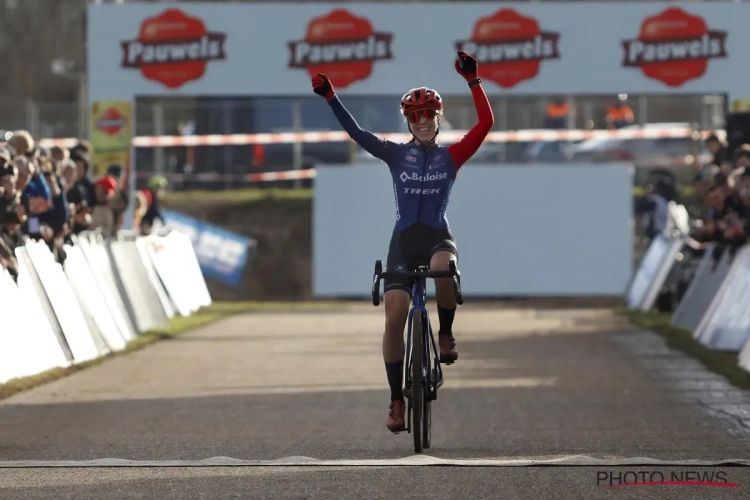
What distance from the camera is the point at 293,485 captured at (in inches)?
336

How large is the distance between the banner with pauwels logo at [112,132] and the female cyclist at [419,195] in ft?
65.8

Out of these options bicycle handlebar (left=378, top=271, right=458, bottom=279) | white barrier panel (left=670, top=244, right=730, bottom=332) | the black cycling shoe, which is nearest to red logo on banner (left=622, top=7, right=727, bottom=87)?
white barrier panel (left=670, top=244, right=730, bottom=332)

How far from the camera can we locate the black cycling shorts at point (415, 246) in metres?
10.2

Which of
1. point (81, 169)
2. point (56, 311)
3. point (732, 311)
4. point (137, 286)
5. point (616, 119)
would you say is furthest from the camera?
point (616, 119)

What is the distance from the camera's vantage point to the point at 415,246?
10305mm

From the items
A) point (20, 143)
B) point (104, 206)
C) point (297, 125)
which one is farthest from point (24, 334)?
point (297, 125)

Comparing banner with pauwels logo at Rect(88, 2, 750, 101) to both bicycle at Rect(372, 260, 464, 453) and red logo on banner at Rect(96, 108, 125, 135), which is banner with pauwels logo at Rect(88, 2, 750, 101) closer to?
red logo on banner at Rect(96, 108, 125, 135)

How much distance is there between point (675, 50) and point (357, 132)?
20.5 m

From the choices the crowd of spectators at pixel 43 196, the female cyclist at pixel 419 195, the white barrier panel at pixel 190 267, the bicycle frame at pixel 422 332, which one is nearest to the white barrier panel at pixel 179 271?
the white barrier panel at pixel 190 267

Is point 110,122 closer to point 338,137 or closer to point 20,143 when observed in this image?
point 338,137

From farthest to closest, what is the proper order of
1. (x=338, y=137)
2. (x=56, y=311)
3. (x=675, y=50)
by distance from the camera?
1. (x=338, y=137)
2. (x=675, y=50)
3. (x=56, y=311)

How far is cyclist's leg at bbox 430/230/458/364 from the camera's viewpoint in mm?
10078

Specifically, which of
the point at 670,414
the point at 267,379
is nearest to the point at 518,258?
the point at 267,379

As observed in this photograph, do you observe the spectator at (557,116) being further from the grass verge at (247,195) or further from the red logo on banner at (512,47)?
the red logo on banner at (512,47)
